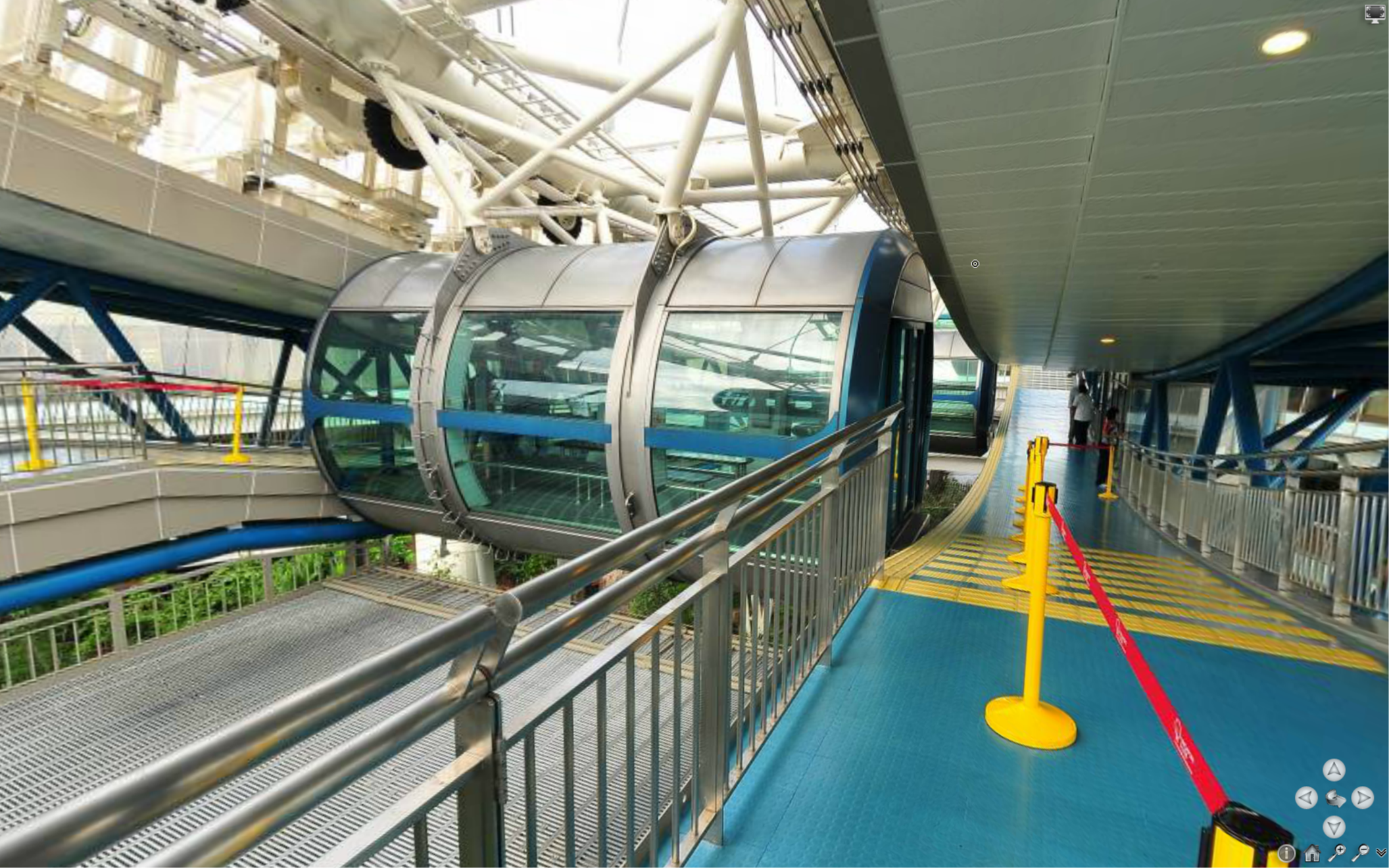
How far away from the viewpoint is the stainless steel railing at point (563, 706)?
30.0 inches

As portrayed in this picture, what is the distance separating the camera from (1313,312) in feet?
18.1

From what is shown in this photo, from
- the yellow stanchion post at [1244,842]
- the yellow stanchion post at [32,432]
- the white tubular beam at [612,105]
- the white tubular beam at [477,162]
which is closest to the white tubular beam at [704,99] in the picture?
the white tubular beam at [612,105]

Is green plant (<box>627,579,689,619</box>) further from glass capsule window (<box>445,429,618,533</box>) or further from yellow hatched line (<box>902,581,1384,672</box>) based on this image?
yellow hatched line (<box>902,581,1384,672</box>)

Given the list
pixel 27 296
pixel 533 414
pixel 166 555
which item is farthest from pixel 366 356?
pixel 27 296

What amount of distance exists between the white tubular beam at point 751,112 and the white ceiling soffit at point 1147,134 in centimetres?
368

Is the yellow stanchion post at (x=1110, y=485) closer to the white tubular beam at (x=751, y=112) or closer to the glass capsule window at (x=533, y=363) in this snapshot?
the white tubular beam at (x=751, y=112)

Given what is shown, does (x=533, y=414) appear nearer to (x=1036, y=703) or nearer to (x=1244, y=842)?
(x=1036, y=703)

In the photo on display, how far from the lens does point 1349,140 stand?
281 cm

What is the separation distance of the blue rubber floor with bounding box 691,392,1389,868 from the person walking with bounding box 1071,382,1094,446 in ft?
47.1

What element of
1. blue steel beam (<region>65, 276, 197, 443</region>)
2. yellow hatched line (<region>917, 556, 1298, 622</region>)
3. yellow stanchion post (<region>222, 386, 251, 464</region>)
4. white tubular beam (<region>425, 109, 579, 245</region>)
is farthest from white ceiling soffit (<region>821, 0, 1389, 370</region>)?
blue steel beam (<region>65, 276, 197, 443</region>)

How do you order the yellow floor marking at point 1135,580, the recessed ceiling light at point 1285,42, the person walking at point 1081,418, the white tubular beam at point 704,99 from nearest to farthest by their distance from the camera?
1. the recessed ceiling light at point 1285,42
2. the yellow floor marking at point 1135,580
3. the white tubular beam at point 704,99
4. the person walking at point 1081,418

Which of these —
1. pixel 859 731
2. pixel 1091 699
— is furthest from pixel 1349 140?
pixel 859 731

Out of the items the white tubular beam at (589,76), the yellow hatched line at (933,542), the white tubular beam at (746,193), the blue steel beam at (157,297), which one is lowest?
the yellow hatched line at (933,542)

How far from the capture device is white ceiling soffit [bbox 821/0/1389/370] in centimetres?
223
